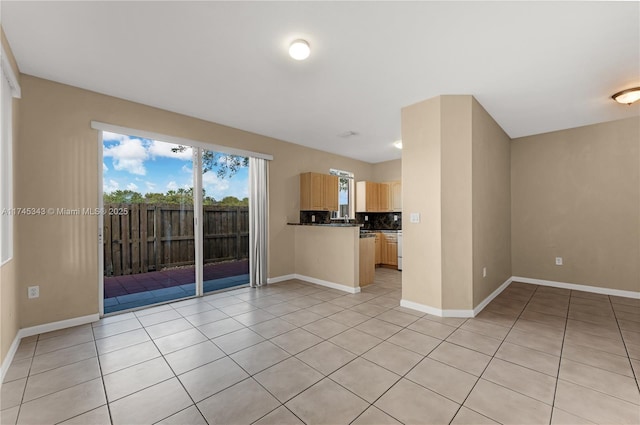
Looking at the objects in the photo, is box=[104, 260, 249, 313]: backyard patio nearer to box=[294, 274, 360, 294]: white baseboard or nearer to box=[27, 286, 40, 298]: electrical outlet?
box=[27, 286, 40, 298]: electrical outlet

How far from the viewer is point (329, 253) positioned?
4.88 meters

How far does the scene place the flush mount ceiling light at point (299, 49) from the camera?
2.33 m

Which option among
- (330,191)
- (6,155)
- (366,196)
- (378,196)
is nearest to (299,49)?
(6,155)

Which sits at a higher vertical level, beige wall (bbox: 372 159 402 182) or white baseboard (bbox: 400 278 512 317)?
beige wall (bbox: 372 159 402 182)

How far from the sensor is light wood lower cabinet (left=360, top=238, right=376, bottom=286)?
4.80 m

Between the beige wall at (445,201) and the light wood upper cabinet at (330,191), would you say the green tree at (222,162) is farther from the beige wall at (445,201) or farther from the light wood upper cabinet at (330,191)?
the beige wall at (445,201)

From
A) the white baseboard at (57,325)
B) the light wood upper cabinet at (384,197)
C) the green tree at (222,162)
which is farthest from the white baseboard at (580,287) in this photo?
the white baseboard at (57,325)

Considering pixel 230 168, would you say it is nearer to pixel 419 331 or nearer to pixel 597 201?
pixel 419 331

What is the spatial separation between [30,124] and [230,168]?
2.36 metres

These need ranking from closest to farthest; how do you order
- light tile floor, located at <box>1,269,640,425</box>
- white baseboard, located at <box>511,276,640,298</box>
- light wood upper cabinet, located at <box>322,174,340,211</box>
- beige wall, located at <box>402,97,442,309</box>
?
light tile floor, located at <box>1,269,640,425</box> → beige wall, located at <box>402,97,442,309</box> → white baseboard, located at <box>511,276,640,298</box> → light wood upper cabinet, located at <box>322,174,340,211</box>

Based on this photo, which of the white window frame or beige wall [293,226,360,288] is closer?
the white window frame

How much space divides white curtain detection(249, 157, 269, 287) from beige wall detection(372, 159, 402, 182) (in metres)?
3.64

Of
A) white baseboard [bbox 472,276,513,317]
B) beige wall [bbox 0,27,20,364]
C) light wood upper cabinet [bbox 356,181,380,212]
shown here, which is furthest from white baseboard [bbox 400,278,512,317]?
beige wall [bbox 0,27,20,364]

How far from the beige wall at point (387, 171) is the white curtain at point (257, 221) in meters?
3.64
